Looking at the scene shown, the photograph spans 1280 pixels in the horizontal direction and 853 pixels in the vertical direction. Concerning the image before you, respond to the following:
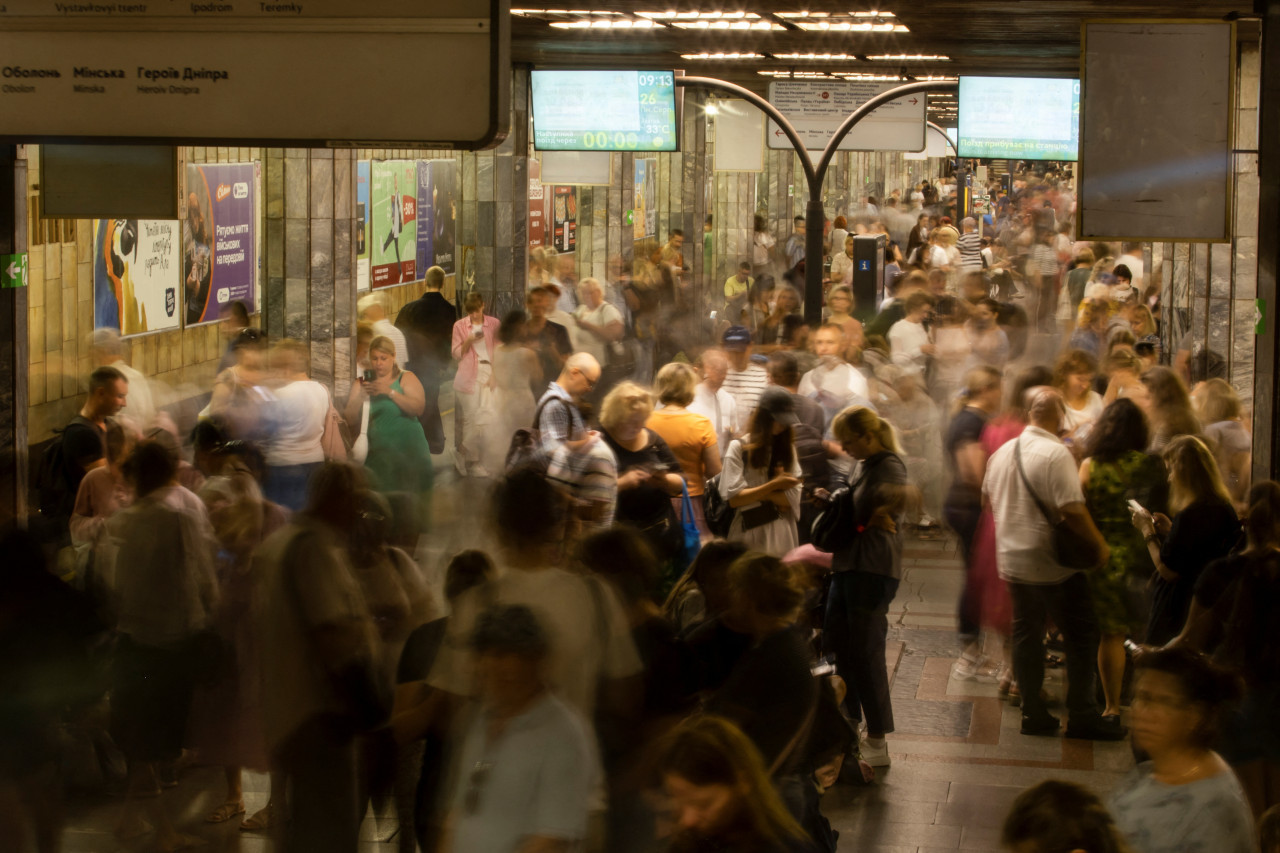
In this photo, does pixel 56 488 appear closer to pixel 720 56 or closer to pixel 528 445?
pixel 528 445

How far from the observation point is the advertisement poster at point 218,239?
15.5m

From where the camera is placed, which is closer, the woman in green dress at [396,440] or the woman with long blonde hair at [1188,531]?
the woman with long blonde hair at [1188,531]

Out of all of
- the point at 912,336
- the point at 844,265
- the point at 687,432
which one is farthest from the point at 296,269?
the point at 844,265

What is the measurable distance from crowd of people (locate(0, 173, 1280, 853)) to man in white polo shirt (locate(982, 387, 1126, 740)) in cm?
2

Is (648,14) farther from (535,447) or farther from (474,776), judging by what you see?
(474,776)

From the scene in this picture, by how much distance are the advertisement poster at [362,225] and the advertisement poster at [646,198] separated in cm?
1115

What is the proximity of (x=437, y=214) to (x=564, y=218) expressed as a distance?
19.0 ft

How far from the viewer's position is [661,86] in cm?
1522

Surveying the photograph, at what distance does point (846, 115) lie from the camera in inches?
815

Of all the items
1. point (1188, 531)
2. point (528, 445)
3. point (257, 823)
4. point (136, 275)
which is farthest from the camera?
point (136, 275)

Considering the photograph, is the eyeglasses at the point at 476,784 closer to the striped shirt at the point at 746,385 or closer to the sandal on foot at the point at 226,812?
the sandal on foot at the point at 226,812

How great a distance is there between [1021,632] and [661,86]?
30.7 ft

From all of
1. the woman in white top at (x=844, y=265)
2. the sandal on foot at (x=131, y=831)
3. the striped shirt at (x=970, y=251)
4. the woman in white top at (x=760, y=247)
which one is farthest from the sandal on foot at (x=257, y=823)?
the woman in white top at (x=760, y=247)

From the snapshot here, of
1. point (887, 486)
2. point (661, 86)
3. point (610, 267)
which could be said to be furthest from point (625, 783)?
point (610, 267)
